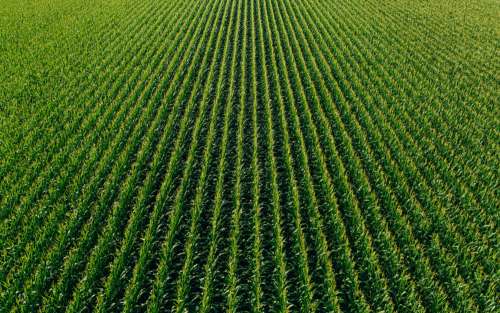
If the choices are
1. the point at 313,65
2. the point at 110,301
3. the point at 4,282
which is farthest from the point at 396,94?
the point at 4,282

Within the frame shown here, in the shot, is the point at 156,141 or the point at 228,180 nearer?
the point at 228,180

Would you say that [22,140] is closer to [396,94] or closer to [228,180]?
[228,180]

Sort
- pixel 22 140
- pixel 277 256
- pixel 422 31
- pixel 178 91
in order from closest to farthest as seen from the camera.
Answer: pixel 277 256
pixel 22 140
pixel 178 91
pixel 422 31

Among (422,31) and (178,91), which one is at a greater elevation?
(178,91)

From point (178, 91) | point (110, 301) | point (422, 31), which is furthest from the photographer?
point (422, 31)

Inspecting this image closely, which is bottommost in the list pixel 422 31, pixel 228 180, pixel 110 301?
pixel 422 31

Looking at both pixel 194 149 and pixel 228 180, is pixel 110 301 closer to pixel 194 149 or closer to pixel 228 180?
pixel 228 180

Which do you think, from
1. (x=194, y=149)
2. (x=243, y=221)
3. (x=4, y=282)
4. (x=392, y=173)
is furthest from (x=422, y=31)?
(x=4, y=282)
